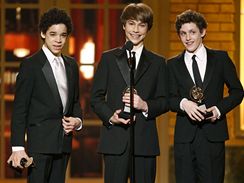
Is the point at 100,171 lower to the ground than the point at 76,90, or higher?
lower

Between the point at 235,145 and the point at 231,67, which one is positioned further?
the point at 235,145

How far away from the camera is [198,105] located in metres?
5.22

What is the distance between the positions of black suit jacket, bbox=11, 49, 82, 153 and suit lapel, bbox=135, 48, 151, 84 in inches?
21.7

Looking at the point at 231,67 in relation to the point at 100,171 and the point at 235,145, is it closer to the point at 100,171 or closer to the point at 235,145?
the point at 235,145

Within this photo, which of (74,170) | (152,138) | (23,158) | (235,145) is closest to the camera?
(23,158)

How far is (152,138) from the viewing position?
5133 mm

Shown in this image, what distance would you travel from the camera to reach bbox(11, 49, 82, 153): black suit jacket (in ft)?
16.0

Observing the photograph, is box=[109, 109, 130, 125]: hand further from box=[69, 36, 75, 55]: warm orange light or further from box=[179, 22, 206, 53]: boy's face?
box=[69, 36, 75, 55]: warm orange light

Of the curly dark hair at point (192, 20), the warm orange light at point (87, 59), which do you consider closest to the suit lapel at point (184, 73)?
the curly dark hair at point (192, 20)

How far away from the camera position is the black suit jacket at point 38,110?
4.86 m

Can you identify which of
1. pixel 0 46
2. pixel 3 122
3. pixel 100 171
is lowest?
pixel 100 171

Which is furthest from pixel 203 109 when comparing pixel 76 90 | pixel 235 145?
pixel 235 145

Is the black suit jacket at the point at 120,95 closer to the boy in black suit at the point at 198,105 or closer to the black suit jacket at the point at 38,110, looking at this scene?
the boy in black suit at the point at 198,105

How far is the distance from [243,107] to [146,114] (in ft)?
8.73
